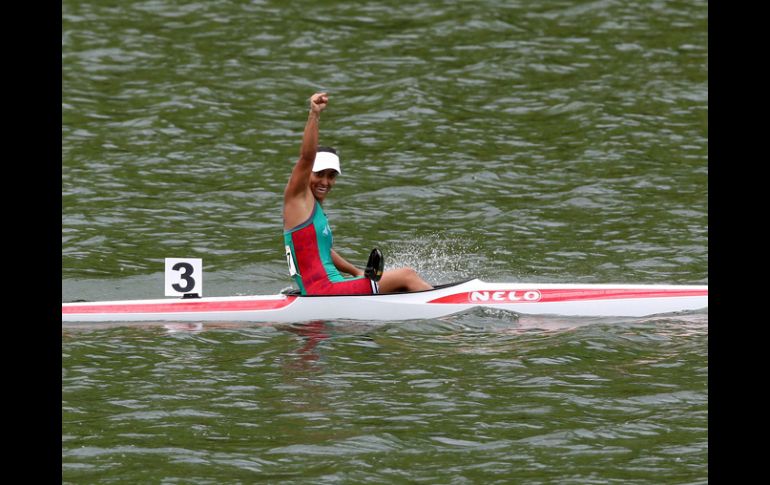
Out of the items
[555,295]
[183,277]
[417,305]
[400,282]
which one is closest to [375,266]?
[400,282]

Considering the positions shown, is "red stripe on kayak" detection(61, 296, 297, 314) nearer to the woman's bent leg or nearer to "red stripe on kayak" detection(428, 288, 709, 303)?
the woman's bent leg

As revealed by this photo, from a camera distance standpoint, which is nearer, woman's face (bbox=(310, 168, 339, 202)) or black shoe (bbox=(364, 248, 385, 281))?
black shoe (bbox=(364, 248, 385, 281))

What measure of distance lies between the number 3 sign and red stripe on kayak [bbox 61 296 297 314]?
132 mm

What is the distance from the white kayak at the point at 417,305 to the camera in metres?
13.1

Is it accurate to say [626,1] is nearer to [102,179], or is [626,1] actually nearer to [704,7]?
[704,7]

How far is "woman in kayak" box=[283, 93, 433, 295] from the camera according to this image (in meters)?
13.0

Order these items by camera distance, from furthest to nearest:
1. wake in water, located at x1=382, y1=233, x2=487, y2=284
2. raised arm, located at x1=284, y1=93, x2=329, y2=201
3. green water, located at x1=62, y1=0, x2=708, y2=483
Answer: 1. wake in water, located at x1=382, y1=233, x2=487, y2=284
2. raised arm, located at x1=284, y1=93, x2=329, y2=201
3. green water, located at x1=62, y1=0, x2=708, y2=483

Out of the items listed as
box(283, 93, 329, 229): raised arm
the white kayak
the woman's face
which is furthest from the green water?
the woman's face

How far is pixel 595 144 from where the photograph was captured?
1950 centimetres

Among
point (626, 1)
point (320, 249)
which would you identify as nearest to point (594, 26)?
point (626, 1)

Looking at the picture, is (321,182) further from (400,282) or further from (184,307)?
(184,307)

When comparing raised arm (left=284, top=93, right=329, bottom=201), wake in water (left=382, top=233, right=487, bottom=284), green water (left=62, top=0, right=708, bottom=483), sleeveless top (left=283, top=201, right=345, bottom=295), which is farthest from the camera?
wake in water (left=382, top=233, right=487, bottom=284)

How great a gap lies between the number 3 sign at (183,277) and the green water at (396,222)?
1.64ft

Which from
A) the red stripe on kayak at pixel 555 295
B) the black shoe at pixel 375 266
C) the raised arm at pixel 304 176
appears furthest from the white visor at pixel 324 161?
the red stripe on kayak at pixel 555 295
